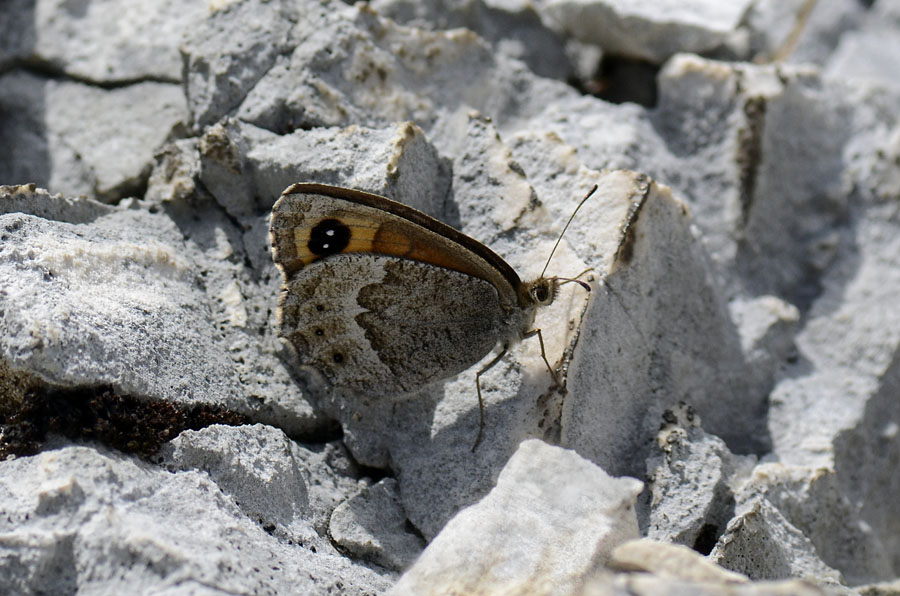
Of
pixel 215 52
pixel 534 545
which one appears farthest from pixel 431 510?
pixel 215 52

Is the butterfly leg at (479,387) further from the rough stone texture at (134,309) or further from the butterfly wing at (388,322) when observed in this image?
the rough stone texture at (134,309)

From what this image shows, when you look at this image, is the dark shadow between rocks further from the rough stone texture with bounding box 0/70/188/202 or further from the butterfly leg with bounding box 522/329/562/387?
the rough stone texture with bounding box 0/70/188/202

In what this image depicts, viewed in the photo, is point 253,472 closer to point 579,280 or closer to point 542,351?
point 542,351

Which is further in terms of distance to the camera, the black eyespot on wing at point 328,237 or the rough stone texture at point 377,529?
the black eyespot on wing at point 328,237

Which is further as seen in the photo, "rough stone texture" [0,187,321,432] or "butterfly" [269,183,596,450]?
"butterfly" [269,183,596,450]

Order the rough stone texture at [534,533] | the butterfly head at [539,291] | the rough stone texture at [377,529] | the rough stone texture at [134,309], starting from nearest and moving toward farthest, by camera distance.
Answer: the rough stone texture at [534,533] → the rough stone texture at [134,309] → the rough stone texture at [377,529] → the butterfly head at [539,291]

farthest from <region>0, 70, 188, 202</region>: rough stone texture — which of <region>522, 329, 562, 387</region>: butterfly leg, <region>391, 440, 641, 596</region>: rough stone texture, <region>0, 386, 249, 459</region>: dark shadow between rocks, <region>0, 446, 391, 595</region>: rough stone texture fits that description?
<region>391, 440, 641, 596</region>: rough stone texture

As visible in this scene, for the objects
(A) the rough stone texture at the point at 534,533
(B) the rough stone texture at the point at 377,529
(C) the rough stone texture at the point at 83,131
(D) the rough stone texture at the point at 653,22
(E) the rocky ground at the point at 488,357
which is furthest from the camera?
(D) the rough stone texture at the point at 653,22

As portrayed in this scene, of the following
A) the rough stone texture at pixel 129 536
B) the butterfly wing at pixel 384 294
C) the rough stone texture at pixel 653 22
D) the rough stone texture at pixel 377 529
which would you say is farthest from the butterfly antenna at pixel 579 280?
the rough stone texture at pixel 653 22

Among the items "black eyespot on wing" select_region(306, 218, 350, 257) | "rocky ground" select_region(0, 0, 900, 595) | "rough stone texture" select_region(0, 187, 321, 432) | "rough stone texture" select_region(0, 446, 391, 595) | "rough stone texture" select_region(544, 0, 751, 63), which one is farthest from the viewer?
"rough stone texture" select_region(544, 0, 751, 63)
